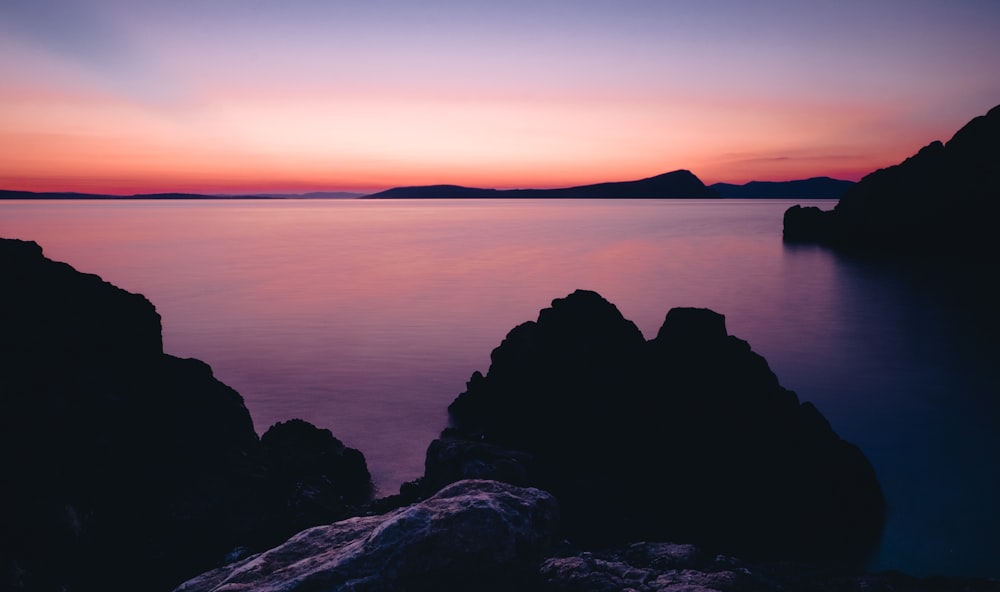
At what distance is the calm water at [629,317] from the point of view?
41.5 feet

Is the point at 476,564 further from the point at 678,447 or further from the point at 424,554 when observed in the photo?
the point at 678,447

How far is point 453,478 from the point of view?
8797 millimetres

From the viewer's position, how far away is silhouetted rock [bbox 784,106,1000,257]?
52.6m

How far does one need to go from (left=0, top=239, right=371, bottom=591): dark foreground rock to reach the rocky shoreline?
0.02m

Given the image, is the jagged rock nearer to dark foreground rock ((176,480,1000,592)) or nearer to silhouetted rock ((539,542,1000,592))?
dark foreground rock ((176,480,1000,592))

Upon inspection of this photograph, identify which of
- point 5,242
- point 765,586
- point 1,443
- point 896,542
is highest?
point 5,242

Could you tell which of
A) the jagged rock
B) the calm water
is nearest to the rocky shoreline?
the jagged rock

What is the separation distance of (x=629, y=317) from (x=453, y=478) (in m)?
22.2

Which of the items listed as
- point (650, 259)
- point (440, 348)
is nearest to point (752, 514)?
point (440, 348)

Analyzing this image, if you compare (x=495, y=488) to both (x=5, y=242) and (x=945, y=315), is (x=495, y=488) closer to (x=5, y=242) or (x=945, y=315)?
(x=5, y=242)

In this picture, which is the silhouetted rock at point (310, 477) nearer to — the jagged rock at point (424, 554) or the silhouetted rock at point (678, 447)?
the silhouetted rock at point (678, 447)

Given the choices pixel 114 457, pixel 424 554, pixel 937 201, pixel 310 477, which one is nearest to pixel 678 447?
pixel 310 477

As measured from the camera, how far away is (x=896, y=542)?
32.2 ft

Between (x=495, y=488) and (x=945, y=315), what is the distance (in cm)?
3240
